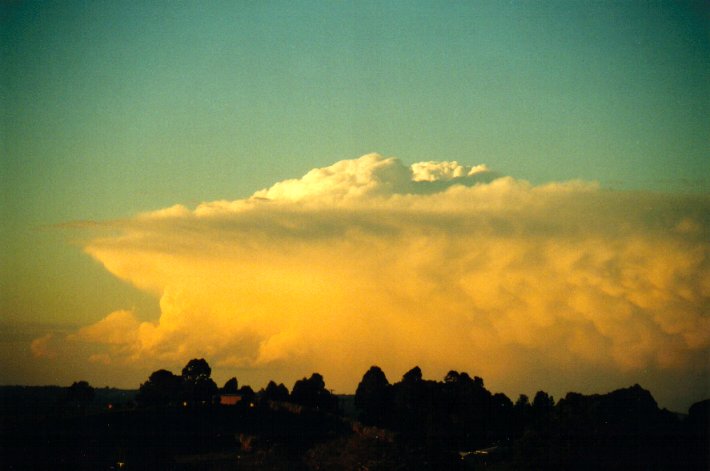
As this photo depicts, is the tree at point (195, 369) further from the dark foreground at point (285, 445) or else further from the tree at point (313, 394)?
the dark foreground at point (285, 445)

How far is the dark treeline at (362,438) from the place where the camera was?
267 feet

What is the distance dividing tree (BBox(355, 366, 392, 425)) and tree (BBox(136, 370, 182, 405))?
45.5 m

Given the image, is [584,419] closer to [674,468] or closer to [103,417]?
[674,468]

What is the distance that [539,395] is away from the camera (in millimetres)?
185625

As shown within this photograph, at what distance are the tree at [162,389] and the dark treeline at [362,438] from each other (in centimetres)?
3155

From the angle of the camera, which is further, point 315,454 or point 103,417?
point 103,417

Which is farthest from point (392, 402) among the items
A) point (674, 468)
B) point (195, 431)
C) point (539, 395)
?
point (674, 468)

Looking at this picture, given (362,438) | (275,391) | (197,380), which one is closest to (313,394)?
(275,391)

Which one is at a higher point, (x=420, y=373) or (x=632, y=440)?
(x=420, y=373)

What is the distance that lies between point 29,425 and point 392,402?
8798 centimetres

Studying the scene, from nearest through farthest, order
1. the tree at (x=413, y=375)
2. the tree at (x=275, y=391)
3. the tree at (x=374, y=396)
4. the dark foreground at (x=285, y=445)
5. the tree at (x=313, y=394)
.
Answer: the dark foreground at (x=285, y=445) < the tree at (x=374, y=396) < the tree at (x=413, y=375) < the tree at (x=313, y=394) < the tree at (x=275, y=391)

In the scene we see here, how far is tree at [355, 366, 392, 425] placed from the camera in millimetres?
167512

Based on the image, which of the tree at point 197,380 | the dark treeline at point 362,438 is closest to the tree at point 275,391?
the tree at point 197,380

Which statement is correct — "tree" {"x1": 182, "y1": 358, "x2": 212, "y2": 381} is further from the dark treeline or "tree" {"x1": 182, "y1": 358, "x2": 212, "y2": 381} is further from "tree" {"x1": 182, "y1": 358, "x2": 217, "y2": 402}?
the dark treeline
